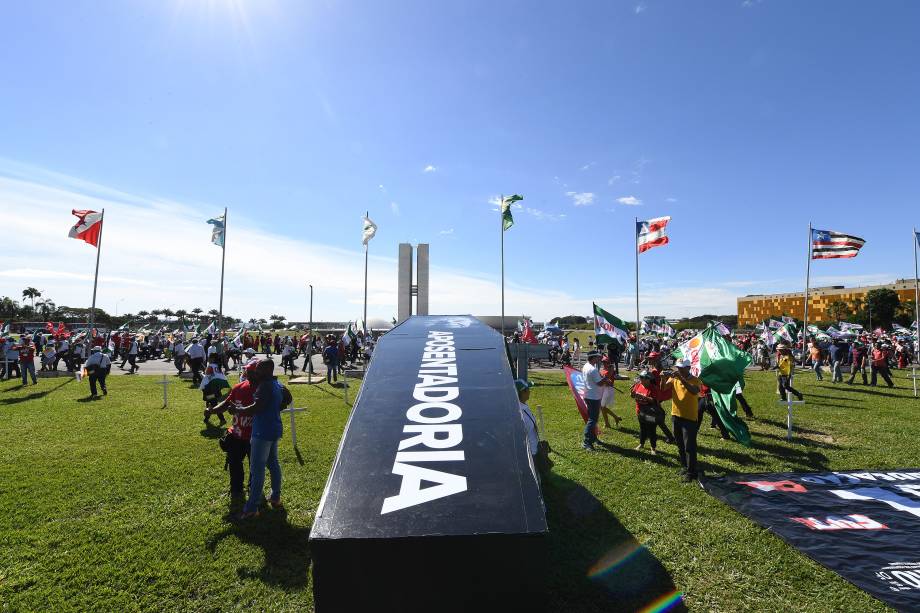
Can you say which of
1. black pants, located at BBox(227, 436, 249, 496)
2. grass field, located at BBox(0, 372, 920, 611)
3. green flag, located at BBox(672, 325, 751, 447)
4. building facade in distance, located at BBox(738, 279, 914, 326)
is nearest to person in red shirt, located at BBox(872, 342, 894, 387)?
grass field, located at BBox(0, 372, 920, 611)

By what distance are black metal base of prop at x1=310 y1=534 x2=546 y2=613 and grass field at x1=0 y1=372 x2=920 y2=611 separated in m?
1.20

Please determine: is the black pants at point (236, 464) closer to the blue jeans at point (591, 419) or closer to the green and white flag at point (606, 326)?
the blue jeans at point (591, 419)

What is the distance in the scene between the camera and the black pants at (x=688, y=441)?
6984 millimetres

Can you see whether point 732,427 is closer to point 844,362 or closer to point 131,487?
point 131,487

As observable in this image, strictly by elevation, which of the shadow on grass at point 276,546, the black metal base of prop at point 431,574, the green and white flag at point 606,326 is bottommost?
the shadow on grass at point 276,546

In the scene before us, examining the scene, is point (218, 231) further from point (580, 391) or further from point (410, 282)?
point (580, 391)

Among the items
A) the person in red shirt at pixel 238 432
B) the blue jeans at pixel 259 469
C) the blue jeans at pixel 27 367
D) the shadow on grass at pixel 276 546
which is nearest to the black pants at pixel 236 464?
the person in red shirt at pixel 238 432

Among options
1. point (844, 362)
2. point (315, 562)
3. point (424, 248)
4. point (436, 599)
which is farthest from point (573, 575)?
point (424, 248)

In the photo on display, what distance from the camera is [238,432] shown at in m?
5.89

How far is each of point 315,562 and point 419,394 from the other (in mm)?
1836

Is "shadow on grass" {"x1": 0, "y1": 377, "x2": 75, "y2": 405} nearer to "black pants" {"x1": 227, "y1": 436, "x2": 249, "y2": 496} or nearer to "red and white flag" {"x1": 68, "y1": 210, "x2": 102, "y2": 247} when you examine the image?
"red and white flag" {"x1": 68, "y1": 210, "x2": 102, "y2": 247}

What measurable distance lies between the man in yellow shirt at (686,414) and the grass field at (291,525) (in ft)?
1.36

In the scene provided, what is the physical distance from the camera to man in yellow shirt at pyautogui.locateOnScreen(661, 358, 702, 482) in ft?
23.0

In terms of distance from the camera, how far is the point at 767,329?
91.2ft
